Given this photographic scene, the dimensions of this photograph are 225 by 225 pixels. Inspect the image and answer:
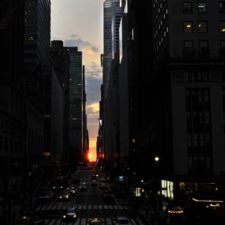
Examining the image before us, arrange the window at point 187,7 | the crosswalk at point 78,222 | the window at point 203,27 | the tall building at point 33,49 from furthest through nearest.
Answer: the tall building at point 33,49
the window at point 187,7
the window at point 203,27
the crosswalk at point 78,222

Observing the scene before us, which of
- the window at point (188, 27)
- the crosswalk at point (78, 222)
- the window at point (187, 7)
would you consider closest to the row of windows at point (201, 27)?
the window at point (188, 27)

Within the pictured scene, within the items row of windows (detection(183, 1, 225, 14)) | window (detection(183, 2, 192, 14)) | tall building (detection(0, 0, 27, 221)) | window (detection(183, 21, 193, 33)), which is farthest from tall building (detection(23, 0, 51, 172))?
row of windows (detection(183, 1, 225, 14))

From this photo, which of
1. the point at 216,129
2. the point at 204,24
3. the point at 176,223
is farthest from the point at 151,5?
the point at 176,223

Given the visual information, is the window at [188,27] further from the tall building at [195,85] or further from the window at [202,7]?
the window at [202,7]

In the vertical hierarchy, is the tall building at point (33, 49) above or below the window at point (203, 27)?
above

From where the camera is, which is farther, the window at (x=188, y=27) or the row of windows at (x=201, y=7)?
the row of windows at (x=201, y=7)

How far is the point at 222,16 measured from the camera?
80.6 meters

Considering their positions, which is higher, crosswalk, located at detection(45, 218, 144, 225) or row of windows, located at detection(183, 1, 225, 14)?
row of windows, located at detection(183, 1, 225, 14)

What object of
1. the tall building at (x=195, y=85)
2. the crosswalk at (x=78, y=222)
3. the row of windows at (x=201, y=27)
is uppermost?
the row of windows at (x=201, y=27)

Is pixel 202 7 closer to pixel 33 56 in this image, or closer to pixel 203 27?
pixel 203 27

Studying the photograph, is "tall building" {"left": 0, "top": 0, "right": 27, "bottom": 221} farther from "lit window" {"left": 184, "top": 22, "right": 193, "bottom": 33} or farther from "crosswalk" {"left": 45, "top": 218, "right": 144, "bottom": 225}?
"lit window" {"left": 184, "top": 22, "right": 193, "bottom": 33}

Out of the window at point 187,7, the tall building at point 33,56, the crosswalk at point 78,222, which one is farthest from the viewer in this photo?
the tall building at point 33,56

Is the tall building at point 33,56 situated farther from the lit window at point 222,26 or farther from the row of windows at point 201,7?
the lit window at point 222,26

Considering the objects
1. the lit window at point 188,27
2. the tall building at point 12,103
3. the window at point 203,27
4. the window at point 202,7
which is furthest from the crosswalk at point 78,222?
the window at point 202,7
